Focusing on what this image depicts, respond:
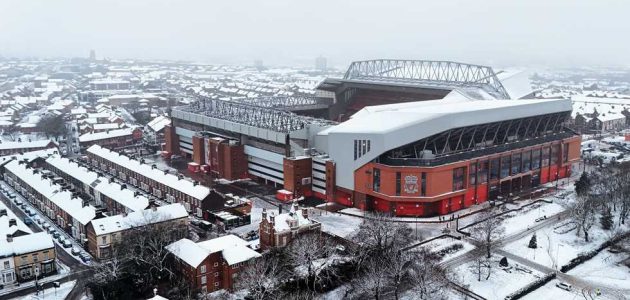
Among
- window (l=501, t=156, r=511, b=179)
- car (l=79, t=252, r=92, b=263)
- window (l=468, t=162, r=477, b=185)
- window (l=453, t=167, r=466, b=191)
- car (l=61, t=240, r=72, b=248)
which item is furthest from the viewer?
window (l=501, t=156, r=511, b=179)

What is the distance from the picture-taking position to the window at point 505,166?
5866 cm

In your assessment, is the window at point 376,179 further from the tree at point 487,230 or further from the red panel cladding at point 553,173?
the red panel cladding at point 553,173

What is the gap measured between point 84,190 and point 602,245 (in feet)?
160

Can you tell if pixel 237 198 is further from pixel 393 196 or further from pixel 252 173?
pixel 393 196

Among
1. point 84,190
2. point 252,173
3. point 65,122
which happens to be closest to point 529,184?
point 252,173

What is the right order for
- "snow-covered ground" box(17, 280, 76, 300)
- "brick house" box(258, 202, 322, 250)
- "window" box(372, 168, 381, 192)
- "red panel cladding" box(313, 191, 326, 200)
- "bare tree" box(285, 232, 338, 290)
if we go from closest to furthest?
1. "snow-covered ground" box(17, 280, 76, 300)
2. "bare tree" box(285, 232, 338, 290)
3. "brick house" box(258, 202, 322, 250)
4. "window" box(372, 168, 381, 192)
5. "red panel cladding" box(313, 191, 326, 200)

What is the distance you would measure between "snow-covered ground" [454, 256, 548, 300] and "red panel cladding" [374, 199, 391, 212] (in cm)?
1327

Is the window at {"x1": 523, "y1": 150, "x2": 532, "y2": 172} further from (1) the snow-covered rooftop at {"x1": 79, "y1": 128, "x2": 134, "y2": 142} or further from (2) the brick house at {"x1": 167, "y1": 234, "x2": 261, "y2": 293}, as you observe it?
(1) the snow-covered rooftop at {"x1": 79, "y1": 128, "x2": 134, "y2": 142}

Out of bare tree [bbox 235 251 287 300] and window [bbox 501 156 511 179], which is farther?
A: window [bbox 501 156 511 179]

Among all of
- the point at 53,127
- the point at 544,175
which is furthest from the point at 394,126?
the point at 53,127

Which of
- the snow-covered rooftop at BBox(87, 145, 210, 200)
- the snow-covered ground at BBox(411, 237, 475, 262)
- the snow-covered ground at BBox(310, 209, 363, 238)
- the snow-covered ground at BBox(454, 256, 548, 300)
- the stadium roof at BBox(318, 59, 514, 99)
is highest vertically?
the stadium roof at BBox(318, 59, 514, 99)

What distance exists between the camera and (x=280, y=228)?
136ft

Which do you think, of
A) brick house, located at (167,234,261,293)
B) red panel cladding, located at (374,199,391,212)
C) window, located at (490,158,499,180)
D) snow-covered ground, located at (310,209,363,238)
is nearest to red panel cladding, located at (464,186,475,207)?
window, located at (490,158,499,180)

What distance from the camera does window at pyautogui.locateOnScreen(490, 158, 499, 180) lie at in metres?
57.5
